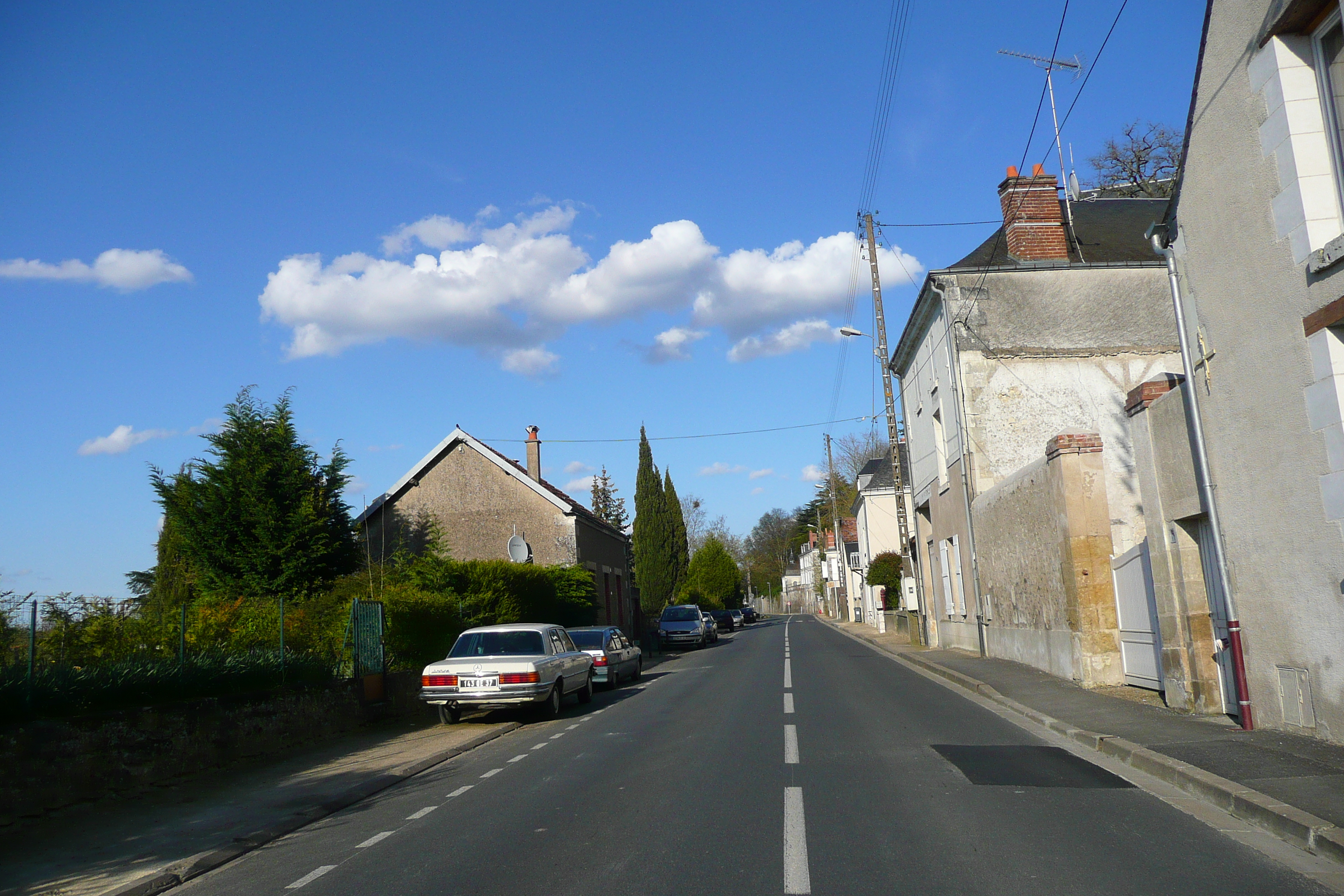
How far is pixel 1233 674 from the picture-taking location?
29.7 feet

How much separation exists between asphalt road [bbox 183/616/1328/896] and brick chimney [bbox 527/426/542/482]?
23.6 metres

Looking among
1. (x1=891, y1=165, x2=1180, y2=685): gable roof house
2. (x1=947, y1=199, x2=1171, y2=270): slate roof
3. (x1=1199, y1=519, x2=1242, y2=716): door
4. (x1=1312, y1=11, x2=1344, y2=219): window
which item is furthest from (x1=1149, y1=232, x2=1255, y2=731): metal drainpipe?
(x1=947, y1=199, x2=1171, y2=270): slate roof

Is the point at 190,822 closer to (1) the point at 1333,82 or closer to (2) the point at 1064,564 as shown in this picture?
(1) the point at 1333,82

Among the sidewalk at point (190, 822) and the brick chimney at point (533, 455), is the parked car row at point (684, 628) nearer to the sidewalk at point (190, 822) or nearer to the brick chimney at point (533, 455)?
the brick chimney at point (533, 455)

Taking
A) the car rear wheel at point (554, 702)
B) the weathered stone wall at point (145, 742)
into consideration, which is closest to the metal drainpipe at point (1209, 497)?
the car rear wheel at point (554, 702)

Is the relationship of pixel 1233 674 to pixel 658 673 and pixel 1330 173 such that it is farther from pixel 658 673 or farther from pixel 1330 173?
pixel 658 673

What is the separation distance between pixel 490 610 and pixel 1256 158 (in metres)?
16.3

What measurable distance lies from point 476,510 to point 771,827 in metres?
24.9

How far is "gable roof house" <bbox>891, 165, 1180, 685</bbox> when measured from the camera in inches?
749

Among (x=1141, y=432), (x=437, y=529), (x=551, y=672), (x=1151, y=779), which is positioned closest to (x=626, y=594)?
(x=437, y=529)

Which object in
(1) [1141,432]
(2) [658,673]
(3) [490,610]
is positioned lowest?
(2) [658,673]

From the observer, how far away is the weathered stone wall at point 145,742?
7.84 metres

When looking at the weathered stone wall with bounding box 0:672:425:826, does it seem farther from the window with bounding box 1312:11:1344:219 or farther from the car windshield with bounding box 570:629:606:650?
the window with bounding box 1312:11:1344:219

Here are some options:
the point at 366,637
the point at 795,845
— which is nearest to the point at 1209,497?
the point at 795,845
